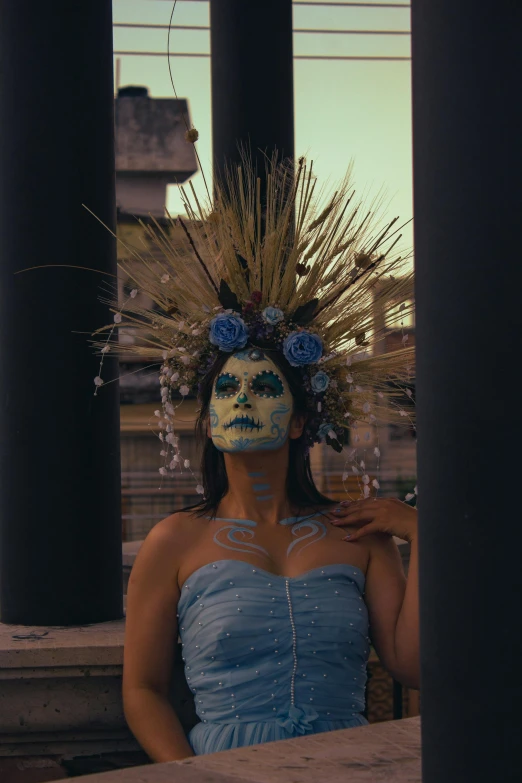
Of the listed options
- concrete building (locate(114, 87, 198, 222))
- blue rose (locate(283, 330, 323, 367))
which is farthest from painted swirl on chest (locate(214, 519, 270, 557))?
concrete building (locate(114, 87, 198, 222))

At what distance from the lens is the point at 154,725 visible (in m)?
3.16

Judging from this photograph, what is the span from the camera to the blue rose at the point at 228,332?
3361mm

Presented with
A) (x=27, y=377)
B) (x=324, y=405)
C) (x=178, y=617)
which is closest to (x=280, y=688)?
(x=178, y=617)

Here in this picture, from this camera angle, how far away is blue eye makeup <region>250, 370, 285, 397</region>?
3.35 metres

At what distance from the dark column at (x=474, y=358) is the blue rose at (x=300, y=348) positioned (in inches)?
73.6

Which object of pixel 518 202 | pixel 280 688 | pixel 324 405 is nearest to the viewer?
pixel 518 202

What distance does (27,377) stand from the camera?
3.55m

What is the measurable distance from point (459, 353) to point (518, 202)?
0.60 feet

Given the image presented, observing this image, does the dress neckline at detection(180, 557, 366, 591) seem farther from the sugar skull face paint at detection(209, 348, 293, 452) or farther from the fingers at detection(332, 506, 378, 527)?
the sugar skull face paint at detection(209, 348, 293, 452)

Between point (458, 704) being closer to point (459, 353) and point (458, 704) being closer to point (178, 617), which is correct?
point (459, 353)

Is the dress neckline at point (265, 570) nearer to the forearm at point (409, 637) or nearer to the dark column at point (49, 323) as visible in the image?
the forearm at point (409, 637)

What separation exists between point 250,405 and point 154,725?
0.85 m

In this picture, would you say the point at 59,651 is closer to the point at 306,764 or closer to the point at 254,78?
the point at 306,764

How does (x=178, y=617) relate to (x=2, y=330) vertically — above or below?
below
